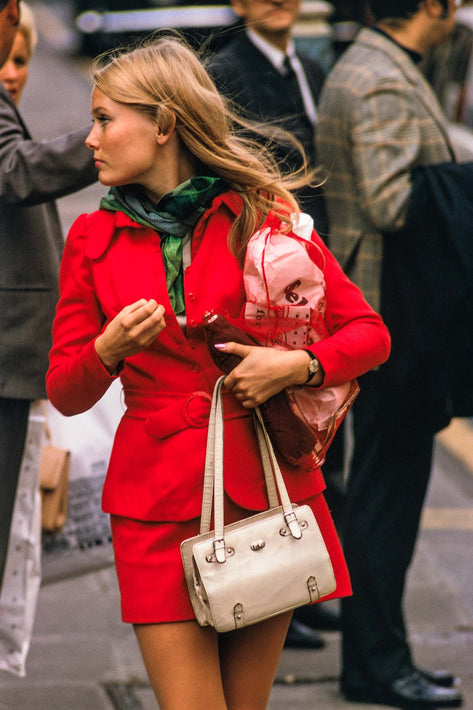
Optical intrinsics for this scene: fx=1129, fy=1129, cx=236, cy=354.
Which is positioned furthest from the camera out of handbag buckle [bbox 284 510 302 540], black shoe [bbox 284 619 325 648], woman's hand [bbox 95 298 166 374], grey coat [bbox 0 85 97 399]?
black shoe [bbox 284 619 325 648]

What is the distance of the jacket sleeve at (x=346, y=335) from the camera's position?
2383 mm

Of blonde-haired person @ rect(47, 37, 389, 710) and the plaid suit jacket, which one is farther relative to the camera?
the plaid suit jacket

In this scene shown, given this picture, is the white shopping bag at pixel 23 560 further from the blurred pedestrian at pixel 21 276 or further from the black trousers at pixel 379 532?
the black trousers at pixel 379 532

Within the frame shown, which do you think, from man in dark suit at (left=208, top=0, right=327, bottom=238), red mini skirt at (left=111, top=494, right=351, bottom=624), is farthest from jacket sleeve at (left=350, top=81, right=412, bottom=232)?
red mini skirt at (left=111, top=494, right=351, bottom=624)

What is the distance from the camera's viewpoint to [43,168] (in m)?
2.98

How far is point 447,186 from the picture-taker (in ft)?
11.5

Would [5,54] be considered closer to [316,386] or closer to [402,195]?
[402,195]

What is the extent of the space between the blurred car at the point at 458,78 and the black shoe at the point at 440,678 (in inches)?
172

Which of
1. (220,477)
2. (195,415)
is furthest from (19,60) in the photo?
(220,477)

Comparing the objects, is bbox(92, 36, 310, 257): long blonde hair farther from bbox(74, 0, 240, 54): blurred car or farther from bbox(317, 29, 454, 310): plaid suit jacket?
bbox(74, 0, 240, 54): blurred car

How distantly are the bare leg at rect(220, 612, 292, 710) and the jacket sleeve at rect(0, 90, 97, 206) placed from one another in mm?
1264

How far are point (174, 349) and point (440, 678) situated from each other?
6.70ft

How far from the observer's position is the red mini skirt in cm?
234

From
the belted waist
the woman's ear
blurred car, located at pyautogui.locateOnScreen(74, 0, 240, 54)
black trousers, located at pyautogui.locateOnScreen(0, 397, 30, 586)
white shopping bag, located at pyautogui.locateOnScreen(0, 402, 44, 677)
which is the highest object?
the woman's ear
